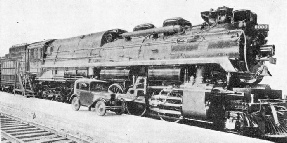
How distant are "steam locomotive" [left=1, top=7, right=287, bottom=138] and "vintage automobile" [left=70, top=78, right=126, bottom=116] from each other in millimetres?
358

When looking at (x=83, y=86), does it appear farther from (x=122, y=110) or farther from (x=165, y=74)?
(x=165, y=74)

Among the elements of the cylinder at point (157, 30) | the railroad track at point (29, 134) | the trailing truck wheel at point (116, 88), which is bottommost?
the railroad track at point (29, 134)

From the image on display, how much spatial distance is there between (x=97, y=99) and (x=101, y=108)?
15.6 inches

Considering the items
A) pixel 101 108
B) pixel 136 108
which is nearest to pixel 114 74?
pixel 136 108

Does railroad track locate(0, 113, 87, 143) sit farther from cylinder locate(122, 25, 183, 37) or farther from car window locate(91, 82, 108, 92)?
cylinder locate(122, 25, 183, 37)

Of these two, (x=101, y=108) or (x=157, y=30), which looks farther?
(x=157, y=30)

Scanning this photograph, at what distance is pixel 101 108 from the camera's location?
8648 millimetres

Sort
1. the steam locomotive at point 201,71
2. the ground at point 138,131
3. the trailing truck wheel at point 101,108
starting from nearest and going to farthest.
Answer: the ground at point 138,131, the steam locomotive at point 201,71, the trailing truck wheel at point 101,108

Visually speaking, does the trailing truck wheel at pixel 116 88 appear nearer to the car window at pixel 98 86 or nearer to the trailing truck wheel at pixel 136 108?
the car window at pixel 98 86

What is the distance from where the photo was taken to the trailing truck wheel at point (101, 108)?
8.50 m

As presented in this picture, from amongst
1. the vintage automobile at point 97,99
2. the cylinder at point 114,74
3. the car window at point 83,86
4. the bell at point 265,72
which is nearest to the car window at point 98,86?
the vintage automobile at point 97,99

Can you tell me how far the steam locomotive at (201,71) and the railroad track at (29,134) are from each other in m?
2.56

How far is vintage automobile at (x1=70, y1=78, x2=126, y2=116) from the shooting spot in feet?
28.2

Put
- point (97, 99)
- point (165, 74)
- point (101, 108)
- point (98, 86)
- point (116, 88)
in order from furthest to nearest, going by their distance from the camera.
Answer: point (98, 86)
point (116, 88)
point (97, 99)
point (101, 108)
point (165, 74)
